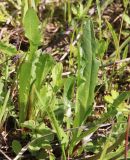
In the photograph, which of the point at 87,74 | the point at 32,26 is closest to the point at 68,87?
the point at 87,74

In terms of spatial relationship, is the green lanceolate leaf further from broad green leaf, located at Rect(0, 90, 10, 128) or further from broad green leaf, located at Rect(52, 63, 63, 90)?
broad green leaf, located at Rect(0, 90, 10, 128)

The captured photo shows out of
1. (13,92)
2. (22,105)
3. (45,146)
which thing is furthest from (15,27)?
(45,146)

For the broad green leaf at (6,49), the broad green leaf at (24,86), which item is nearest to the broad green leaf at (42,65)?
the broad green leaf at (24,86)

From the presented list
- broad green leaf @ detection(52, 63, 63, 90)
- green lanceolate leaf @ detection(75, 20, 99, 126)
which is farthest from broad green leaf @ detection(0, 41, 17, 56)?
green lanceolate leaf @ detection(75, 20, 99, 126)

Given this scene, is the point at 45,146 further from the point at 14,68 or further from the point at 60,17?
the point at 60,17

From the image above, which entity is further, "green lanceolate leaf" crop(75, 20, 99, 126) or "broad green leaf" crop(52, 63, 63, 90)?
"broad green leaf" crop(52, 63, 63, 90)

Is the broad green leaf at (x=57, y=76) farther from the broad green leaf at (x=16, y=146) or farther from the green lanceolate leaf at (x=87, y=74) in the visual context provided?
the broad green leaf at (x=16, y=146)
